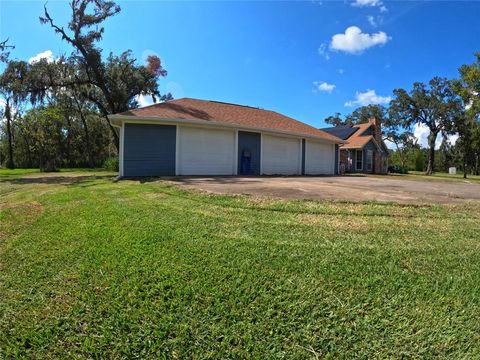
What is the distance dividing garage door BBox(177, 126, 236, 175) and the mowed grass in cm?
878

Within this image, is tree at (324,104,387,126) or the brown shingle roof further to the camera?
tree at (324,104,387,126)

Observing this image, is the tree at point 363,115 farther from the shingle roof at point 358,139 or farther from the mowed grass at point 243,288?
the mowed grass at point 243,288

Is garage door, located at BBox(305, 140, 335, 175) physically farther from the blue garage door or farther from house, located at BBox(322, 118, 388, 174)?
the blue garage door

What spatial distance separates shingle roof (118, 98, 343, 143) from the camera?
13.7 metres

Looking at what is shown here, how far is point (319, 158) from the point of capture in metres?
19.6

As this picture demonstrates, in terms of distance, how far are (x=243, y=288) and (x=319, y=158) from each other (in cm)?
1753

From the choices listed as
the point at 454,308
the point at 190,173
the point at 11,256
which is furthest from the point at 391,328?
the point at 190,173

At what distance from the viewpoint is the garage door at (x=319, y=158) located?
61.7ft

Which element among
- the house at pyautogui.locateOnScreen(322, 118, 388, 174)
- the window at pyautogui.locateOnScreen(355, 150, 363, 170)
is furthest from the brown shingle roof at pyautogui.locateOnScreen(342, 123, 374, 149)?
the window at pyautogui.locateOnScreen(355, 150, 363, 170)

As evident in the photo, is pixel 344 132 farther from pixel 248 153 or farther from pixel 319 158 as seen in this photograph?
pixel 248 153

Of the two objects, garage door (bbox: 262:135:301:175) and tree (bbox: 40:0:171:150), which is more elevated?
tree (bbox: 40:0:171:150)

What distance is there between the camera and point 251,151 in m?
16.0

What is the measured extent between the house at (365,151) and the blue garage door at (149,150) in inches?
722

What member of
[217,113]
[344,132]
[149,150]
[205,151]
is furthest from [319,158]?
[344,132]
